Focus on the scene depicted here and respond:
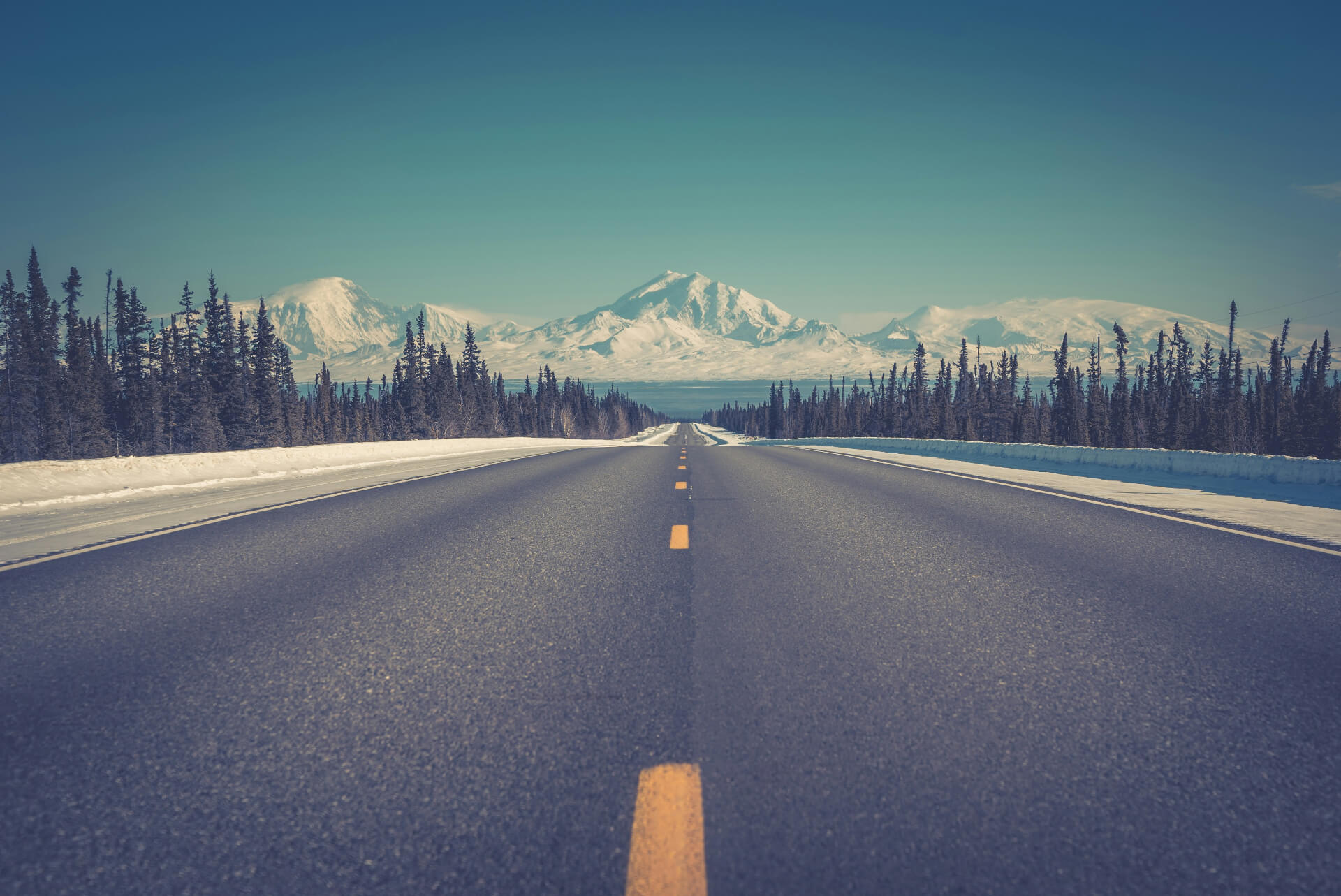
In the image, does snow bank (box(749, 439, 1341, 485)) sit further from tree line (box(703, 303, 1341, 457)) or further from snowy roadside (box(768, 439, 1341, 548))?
tree line (box(703, 303, 1341, 457))

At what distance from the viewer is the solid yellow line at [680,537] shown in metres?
7.62

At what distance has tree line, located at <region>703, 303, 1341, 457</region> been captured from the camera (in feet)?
318

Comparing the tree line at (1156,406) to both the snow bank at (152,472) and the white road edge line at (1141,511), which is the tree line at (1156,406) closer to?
the white road edge line at (1141,511)

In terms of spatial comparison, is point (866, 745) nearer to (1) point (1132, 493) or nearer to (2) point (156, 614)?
(2) point (156, 614)

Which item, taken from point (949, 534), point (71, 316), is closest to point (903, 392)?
point (71, 316)

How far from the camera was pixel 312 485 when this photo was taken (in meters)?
14.9

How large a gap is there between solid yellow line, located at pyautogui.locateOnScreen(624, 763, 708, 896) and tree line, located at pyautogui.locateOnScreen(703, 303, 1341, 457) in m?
98.9

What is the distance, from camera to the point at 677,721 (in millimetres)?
3145

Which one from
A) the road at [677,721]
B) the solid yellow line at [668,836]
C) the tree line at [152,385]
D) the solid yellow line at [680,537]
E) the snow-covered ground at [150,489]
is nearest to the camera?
the solid yellow line at [668,836]

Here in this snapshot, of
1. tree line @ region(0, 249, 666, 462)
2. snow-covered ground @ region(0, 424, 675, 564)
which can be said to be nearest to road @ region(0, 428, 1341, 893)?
snow-covered ground @ region(0, 424, 675, 564)

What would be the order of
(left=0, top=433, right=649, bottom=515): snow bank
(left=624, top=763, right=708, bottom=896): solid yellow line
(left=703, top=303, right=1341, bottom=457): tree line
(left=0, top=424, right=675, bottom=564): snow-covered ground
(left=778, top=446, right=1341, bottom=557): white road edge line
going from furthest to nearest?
(left=703, top=303, right=1341, bottom=457): tree line < (left=0, top=433, right=649, bottom=515): snow bank < (left=0, top=424, right=675, bottom=564): snow-covered ground < (left=778, top=446, right=1341, bottom=557): white road edge line < (left=624, top=763, right=708, bottom=896): solid yellow line

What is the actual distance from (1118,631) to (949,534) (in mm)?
3706

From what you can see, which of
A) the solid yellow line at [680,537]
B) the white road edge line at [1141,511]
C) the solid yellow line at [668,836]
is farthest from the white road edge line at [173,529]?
the white road edge line at [1141,511]

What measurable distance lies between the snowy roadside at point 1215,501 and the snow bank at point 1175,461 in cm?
21
